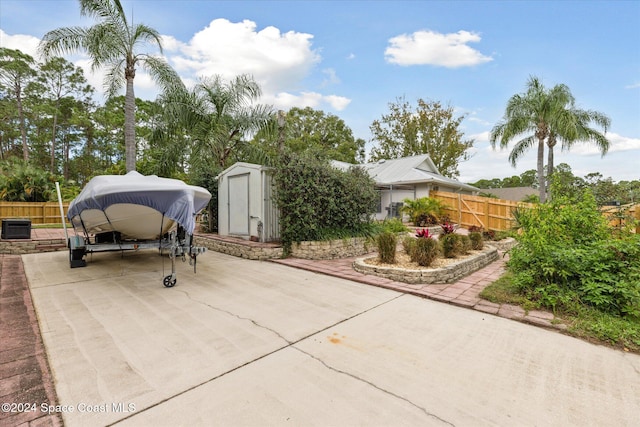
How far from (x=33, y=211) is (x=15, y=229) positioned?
6.78 metres

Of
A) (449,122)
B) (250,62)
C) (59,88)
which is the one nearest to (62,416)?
(250,62)

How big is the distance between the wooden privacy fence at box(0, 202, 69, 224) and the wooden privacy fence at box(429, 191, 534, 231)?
64.7ft

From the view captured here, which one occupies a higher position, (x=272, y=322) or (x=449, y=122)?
(x=449, y=122)

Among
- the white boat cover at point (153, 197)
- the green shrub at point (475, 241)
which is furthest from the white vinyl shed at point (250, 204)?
the green shrub at point (475, 241)

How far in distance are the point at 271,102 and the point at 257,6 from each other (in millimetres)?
4069

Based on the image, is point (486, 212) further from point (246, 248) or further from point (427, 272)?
point (246, 248)

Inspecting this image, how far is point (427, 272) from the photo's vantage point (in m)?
5.47

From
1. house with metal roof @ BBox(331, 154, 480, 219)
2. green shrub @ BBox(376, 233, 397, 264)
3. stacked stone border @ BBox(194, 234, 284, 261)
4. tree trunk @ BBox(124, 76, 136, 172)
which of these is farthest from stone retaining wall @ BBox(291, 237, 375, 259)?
house with metal roof @ BBox(331, 154, 480, 219)

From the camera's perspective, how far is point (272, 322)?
3705 mm

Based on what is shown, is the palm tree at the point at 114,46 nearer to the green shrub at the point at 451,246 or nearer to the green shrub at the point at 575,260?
the green shrub at the point at 451,246

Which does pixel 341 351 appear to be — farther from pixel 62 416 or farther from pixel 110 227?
pixel 110 227

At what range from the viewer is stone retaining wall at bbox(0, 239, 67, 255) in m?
8.38

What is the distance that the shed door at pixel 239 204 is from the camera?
884 centimetres

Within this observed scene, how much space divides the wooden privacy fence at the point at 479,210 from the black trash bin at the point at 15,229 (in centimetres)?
1679
